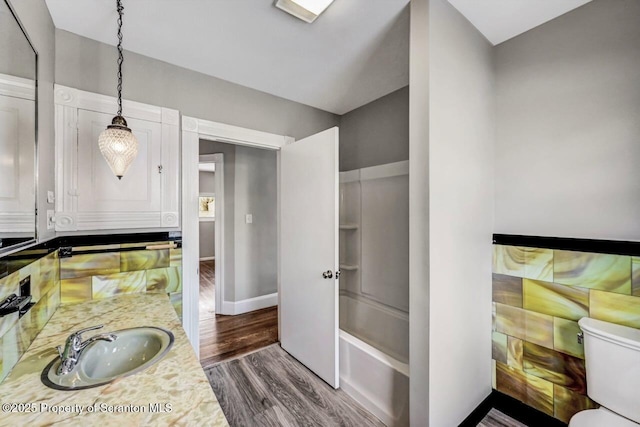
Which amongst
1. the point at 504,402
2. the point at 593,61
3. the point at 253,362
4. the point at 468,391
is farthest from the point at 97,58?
the point at 504,402

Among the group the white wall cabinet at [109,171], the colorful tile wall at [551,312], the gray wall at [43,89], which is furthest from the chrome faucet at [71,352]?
the colorful tile wall at [551,312]

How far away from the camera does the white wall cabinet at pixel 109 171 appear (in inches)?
59.4

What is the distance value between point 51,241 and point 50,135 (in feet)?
1.90

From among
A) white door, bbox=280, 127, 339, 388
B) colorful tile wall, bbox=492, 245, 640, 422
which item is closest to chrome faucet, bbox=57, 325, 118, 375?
white door, bbox=280, 127, 339, 388

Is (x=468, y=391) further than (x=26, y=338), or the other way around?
(x=468, y=391)

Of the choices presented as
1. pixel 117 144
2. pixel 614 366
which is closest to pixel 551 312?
pixel 614 366

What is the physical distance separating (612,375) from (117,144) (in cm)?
259

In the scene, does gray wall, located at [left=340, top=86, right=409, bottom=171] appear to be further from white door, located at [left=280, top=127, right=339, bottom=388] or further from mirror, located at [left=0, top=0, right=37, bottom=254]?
mirror, located at [left=0, top=0, right=37, bottom=254]

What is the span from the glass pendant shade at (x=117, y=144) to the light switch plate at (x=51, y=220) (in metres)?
0.52

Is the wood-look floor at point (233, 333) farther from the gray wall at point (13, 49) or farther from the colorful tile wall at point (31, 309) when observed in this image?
the gray wall at point (13, 49)

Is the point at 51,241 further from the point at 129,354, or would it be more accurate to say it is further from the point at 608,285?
the point at 608,285

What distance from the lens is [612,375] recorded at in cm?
122

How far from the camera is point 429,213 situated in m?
1.30

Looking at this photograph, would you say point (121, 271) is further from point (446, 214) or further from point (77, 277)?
point (446, 214)
